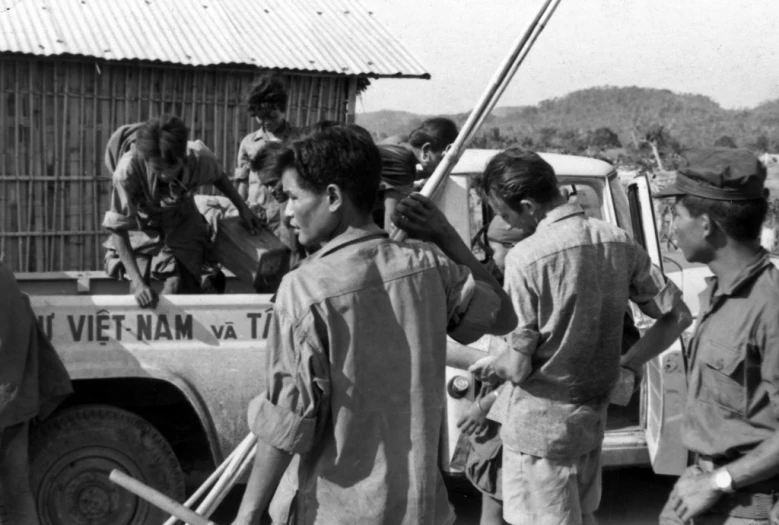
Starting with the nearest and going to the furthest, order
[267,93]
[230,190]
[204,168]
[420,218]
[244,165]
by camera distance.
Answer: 1. [420,218]
2. [204,168]
3. [230,190]
4. [267,93]
5. [244,165]

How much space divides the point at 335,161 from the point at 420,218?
360 millimetres

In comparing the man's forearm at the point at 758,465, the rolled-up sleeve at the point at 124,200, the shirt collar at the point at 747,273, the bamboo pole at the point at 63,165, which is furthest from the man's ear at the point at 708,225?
the bamboo pole at the point at 63,165

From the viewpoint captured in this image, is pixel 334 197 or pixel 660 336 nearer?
pixel 334 197

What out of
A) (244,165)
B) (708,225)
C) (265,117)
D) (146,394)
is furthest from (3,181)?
(708,225)

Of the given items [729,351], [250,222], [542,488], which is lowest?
[542,488]

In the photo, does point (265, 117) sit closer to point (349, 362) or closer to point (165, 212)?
point (165, 212)

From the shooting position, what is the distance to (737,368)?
7.41 ft

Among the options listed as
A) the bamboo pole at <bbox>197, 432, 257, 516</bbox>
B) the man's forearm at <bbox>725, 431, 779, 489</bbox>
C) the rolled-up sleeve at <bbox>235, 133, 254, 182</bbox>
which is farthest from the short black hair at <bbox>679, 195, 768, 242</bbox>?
the rolled-up sleeve at <bbox>235, 133, 254, 182</bbox>

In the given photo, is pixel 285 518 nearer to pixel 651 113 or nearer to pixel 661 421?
pixel 661 421

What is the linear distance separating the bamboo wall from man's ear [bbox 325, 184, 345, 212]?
6.28 meters

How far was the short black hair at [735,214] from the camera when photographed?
2.35m

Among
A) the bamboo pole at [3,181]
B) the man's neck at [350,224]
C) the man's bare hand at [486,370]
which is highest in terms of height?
the man's neck at [350,224]

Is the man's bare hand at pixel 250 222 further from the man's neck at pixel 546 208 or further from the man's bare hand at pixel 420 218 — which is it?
the man's bare hand at pixel 420 218

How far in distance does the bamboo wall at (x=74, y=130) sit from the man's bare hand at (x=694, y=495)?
6.55 metres
